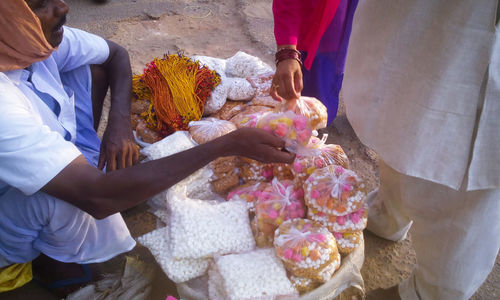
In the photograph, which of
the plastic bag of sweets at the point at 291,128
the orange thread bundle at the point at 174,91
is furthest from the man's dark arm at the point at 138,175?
the orange thread bundle at the point at 174,91

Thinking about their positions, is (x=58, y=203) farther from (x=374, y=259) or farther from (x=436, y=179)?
(x=374, y=259)

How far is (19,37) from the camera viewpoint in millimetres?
1384

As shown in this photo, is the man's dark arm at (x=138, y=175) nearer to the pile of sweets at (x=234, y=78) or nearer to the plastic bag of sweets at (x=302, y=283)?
the plastic bag of sweets at (x=302, y=283)

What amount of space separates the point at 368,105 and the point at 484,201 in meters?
0.57

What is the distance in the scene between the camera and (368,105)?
148cm

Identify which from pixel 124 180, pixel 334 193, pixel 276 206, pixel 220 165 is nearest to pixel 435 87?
pixel 334 193

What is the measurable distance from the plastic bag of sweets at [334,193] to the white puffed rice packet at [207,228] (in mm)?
338

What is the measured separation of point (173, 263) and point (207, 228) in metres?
0.22

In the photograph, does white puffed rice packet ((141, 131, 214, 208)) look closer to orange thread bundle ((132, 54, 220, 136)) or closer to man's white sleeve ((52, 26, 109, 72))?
orange thread bundle ((132, 54, 220, 136))

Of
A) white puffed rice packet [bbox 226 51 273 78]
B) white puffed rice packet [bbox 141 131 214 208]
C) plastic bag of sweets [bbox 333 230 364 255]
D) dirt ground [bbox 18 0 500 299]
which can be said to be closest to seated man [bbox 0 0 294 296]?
white puffed rice packet [bbox 141 131 214 208]

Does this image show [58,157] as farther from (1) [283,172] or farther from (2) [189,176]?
(1) [283,172]

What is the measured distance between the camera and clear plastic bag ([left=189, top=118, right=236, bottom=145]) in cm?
198

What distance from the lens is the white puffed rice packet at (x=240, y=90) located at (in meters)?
2.48

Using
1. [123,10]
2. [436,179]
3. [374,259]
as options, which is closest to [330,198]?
[436,179]
